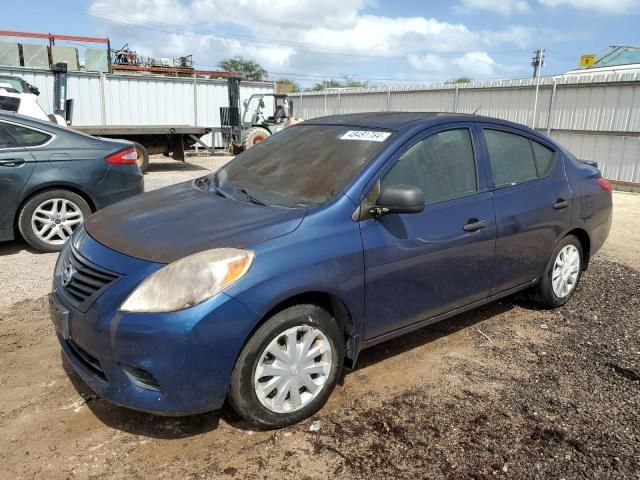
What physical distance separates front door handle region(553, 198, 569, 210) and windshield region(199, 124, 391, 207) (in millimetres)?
1678

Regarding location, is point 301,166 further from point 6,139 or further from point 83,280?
point 6,139

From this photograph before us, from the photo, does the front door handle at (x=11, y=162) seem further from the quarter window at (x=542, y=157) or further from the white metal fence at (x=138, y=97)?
the white metal fence at (x=138, y=97)

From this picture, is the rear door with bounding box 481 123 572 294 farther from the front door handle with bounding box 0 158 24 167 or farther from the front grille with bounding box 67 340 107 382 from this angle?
the front door handle with bounding box 0 158 24 167

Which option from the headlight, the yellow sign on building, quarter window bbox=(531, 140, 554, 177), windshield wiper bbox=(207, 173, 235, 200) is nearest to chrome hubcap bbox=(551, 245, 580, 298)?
quarter window bbox=(531, 140, 554, 177)

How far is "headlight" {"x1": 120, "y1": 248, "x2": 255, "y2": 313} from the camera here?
7.90 ft

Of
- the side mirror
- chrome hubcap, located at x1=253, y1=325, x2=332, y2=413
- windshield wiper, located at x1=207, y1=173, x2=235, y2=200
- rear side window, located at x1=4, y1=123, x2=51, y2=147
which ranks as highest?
rear side window, located at x1=4, y1=123, x2=51, y2=147

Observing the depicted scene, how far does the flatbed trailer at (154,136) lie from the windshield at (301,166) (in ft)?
32.7

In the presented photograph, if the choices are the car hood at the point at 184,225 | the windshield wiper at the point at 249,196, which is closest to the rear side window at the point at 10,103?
the car hood at the point at 184,225

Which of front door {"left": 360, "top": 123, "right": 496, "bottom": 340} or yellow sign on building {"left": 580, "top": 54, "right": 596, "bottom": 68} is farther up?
yellow sign on building {"left": 580, "top": 54, "right": 596, "bottom": 68}

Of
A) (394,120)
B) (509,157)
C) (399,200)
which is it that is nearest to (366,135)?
(394,120)

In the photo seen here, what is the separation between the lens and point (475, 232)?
3.52 metres

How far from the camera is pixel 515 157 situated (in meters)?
4.04

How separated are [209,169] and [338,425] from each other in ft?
44.5

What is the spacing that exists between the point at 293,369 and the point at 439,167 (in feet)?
5.42
